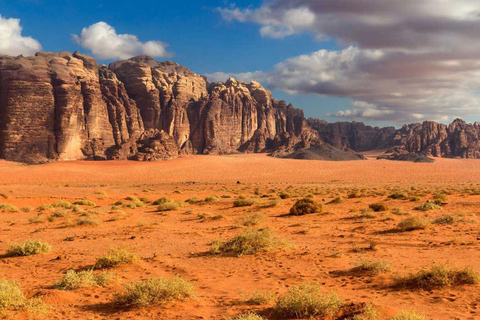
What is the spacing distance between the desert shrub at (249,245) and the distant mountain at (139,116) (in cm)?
6362

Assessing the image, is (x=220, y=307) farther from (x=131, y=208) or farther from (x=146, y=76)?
(x=146, y=76)

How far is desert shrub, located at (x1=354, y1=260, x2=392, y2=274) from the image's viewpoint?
8.44m

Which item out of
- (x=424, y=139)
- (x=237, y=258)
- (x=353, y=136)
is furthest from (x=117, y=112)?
(x=353, y=136)

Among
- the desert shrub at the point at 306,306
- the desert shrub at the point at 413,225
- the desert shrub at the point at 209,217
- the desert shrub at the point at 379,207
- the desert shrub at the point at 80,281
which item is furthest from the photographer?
the desert shrub at the point at 379,207

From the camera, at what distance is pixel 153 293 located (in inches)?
262

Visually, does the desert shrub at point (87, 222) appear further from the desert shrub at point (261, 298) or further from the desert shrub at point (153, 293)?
the desert shrub at point (261, 298)

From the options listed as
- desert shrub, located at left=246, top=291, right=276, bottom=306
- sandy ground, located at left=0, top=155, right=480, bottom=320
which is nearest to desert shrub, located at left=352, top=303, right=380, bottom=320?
sandy ground, located at left=0, top=155, right=480, bottom=320

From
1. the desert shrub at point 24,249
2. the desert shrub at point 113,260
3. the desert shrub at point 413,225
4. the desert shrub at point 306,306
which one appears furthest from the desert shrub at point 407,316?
the desert shrub at point 24,249

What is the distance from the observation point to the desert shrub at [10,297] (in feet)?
19.9

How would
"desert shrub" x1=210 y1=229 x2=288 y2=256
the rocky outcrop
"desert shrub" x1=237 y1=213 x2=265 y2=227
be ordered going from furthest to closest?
the rocky outcrop < "desert shrub" x1=237 y1=213 x2=265 y2=227 < "desert shrub" x1=210 y1=229 x2=288 y2=256

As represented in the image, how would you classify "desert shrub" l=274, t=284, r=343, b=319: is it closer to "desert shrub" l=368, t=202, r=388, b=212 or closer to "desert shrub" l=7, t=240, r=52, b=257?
"desert shrub" l=7, t=240, r=52, b=257

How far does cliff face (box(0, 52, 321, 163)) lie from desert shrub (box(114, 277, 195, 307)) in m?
67.5

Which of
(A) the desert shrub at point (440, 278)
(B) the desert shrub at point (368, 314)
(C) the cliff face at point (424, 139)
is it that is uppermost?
(C) the cliff face at point (424, 139)

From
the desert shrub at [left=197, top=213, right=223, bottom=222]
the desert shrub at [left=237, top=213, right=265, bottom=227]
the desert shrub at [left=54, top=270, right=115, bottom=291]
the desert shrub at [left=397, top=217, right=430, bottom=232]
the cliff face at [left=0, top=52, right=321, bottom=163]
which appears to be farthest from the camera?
the cliff face at [left=0, top=52, right=321, bottom=163]
